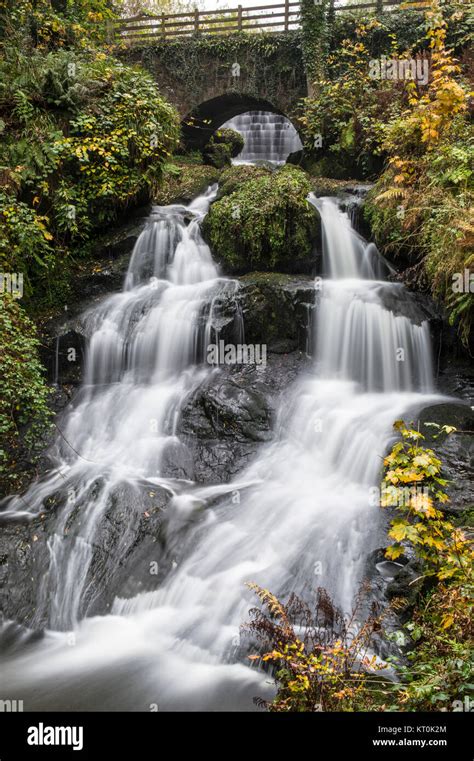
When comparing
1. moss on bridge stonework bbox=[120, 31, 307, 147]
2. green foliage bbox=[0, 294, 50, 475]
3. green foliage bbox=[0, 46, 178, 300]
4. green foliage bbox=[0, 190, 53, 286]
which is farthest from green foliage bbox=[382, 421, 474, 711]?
moss on bridge stonework bbox=[120, 31, 307, 147]

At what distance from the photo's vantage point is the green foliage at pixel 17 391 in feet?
23.4

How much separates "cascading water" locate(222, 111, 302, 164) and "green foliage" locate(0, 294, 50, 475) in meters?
16.0

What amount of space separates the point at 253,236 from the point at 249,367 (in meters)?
2.81

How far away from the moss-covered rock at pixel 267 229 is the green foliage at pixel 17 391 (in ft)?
14.1

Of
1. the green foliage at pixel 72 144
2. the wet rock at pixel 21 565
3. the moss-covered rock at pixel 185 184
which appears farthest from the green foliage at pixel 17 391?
the moss-covered rock at pixel 185 184

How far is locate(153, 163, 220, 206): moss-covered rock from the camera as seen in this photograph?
13195mm

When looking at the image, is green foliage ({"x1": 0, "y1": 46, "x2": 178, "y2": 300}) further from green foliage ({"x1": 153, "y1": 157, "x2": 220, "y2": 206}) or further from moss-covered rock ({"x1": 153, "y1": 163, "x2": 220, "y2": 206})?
moss-covered rock ({"x1": 153, "y1": 163, "x2": 220, "y2": 206})

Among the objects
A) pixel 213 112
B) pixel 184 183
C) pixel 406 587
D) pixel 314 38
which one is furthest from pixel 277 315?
pixel 213 112

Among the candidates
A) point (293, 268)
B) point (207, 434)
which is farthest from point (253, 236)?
point (207, 434)

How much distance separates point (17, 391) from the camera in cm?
718

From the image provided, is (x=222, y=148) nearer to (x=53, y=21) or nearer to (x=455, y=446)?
(x=53, y=21)

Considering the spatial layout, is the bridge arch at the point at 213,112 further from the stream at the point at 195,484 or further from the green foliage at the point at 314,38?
the stream at the point at 195,484

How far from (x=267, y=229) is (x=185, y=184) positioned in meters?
4.86
